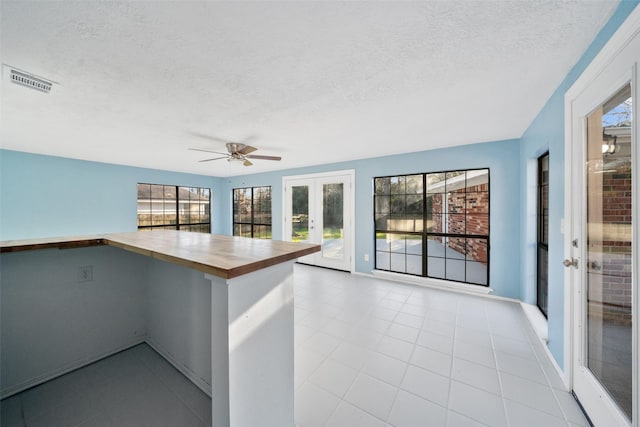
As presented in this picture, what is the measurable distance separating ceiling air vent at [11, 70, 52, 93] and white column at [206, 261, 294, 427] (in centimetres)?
221

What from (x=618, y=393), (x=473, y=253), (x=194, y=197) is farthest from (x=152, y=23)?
(x=194, y=197)

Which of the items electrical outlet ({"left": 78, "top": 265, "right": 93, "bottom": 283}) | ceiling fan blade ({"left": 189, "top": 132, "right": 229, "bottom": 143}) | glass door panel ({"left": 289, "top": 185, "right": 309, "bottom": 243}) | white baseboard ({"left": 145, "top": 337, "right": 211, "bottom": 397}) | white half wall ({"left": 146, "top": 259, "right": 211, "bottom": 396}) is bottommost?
white baseboard ({"left": 145, "top": 337, "right": 211, "bottom": 397})

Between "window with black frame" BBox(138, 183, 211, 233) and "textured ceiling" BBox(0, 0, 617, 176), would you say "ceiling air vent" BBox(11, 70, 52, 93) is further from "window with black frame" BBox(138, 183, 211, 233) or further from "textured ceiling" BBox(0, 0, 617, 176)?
"window with black frame" BBox(138, 183, 211, 233)

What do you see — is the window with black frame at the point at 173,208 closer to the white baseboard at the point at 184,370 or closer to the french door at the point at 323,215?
the french door at the point at 323,215

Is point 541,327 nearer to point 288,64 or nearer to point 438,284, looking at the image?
point 438,284

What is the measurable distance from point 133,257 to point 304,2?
7.34 ft

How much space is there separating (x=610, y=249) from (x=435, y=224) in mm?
2603

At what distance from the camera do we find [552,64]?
156 centimetres

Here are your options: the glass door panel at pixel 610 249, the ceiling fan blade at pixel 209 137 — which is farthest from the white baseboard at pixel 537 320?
the ceiling fan blade at pixel 209 137

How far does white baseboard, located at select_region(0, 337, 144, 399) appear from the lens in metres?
1.48

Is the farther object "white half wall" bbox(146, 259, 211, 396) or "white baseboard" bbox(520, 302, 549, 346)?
"white baseboard" bbox(520, 302, 549, 346)

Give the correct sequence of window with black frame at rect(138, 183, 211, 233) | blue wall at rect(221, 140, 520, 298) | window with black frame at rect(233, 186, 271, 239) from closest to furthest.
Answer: blue wall at rect(221, 140, 520, 298)
window with black frame at rect(138, 183, 211, 233)
window with black frame at rect(233, 186, 271, 239)

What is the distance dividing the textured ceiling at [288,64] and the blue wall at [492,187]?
498 mm

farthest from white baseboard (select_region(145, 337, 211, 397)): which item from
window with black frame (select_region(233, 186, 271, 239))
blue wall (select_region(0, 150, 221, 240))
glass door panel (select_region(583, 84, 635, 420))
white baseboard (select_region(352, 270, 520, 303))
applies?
window with black frame (select_region(233, 186, 271, 239))
